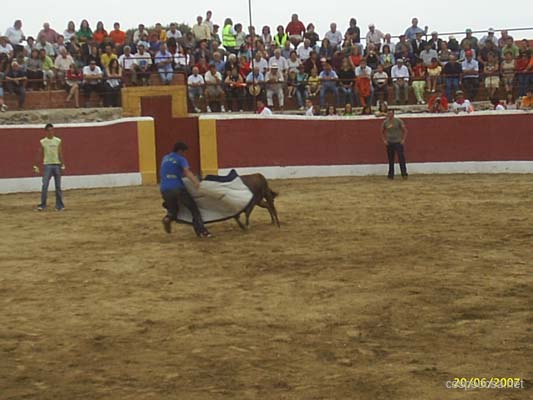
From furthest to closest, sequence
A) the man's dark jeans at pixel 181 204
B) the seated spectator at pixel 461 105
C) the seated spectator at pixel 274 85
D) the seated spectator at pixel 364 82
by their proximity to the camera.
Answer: the seated spectator at pixel 274 85 < the seated spectator at pixel 364 82 < the seated spectator at pixel 461 105 < the man's dark jeans at pixel 181 204

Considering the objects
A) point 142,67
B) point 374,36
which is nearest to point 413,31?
point 374,36

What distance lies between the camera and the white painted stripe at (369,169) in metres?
22.2

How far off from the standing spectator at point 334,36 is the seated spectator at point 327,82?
1.90m

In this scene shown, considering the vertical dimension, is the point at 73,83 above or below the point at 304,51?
below

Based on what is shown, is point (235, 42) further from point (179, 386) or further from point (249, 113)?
point (179, 386)

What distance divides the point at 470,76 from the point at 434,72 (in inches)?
34.7

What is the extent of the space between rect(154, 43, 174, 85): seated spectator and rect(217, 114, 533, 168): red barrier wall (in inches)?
78.4

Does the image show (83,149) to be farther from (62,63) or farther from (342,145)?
(342,145)

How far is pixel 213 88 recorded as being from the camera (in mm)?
23500

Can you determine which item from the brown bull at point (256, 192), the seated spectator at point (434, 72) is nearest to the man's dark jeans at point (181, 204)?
the brown bull at point (256, 192)

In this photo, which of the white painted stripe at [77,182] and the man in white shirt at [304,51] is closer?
the white painted stripe at [77,182]

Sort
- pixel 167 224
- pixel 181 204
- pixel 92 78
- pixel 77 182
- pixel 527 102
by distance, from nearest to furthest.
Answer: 1. pixel 181 204
2. pixel 167 224
3. pixel 77 182
4. pixel 527 102
5. pixel 92 78

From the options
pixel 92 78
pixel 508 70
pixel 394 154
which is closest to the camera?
pixel 394 154

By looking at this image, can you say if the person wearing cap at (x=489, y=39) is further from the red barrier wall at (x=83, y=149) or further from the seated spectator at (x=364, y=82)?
the red barrier wall at (x=83, y=149)
